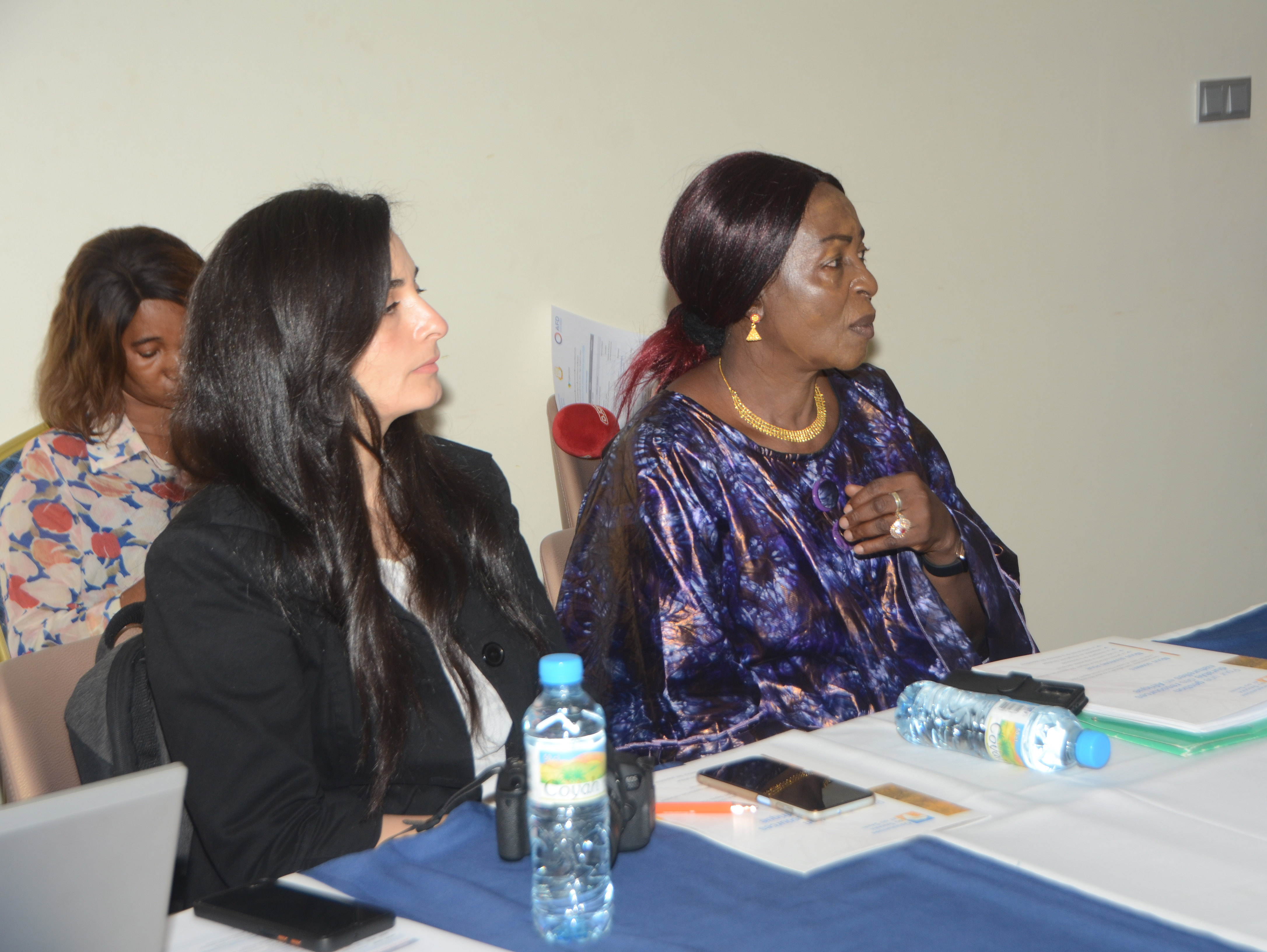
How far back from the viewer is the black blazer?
1.17 meters

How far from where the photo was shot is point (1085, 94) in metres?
3.23

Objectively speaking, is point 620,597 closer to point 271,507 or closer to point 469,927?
point 271,507

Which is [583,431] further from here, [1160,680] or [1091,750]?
[1091,750]

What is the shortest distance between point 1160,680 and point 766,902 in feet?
2.25

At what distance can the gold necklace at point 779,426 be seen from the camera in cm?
199

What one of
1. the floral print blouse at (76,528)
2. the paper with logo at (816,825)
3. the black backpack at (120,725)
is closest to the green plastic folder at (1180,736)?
the paper with logo at (816,825)

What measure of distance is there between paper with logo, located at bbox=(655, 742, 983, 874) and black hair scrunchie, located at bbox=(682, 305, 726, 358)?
1.13 metres

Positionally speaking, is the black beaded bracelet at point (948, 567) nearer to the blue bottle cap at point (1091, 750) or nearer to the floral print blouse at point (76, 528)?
the blue bottle cap at point (1091, 750)

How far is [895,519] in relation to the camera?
1831 millimetres

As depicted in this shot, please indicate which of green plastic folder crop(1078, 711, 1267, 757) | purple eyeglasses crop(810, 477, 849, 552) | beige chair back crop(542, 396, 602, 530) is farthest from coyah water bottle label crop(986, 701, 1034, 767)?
beige chair back crop(542, 396, 602, 530)

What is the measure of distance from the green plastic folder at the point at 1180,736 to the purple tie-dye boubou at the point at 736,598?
0.61 meters

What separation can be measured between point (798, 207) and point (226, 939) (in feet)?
4.93

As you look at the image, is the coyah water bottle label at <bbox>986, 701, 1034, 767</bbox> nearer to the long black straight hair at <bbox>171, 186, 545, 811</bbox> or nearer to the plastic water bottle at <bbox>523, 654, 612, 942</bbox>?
the plastic water bottle at <bbox>523, 654, 612, 942</bbox>

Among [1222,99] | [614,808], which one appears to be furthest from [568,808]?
[1222,99]
